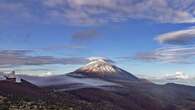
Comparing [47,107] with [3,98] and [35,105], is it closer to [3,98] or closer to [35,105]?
[35,105]

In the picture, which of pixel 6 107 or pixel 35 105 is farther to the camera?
pixel 35 105

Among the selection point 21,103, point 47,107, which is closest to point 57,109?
point 47,107

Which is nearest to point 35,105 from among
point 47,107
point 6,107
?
point 47,107

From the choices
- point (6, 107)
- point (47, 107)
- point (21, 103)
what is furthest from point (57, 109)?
point (6, 107)

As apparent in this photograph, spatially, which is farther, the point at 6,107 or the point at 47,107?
the point at 47,107

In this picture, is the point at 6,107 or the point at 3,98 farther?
the point at 3,98

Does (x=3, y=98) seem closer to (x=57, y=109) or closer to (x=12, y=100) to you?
(x=12, y=100)
